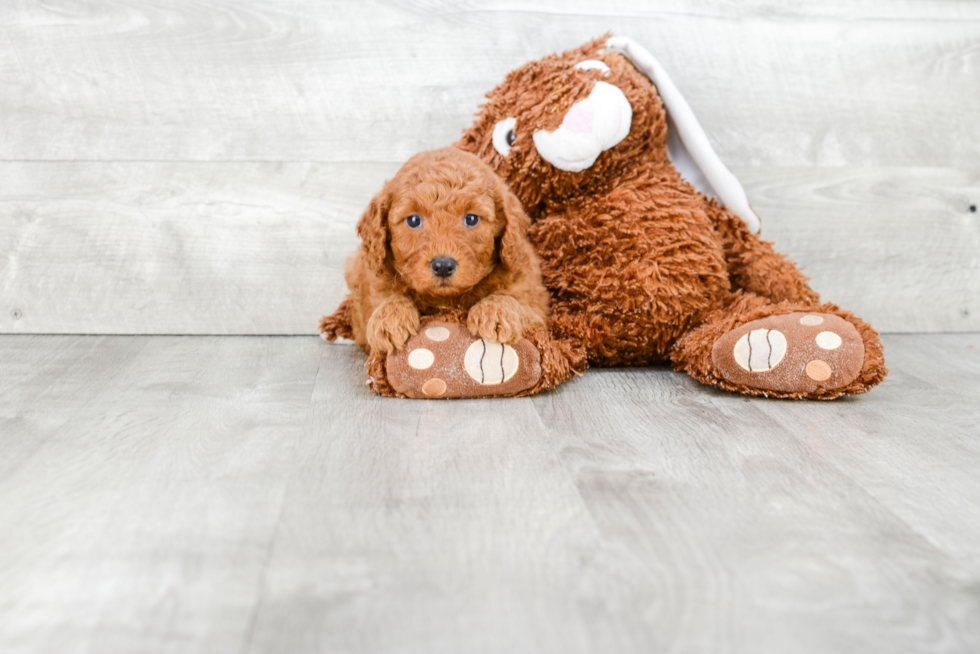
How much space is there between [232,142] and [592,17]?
734 millimetres

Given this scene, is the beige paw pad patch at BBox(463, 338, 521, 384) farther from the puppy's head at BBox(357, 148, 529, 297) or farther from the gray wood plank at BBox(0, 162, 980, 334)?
the gray wood plank at BBox(0, 162, 980, 334)

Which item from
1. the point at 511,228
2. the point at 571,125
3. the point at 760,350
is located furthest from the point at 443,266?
the point at 760,350

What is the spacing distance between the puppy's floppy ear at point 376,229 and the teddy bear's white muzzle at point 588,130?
0.90 feet

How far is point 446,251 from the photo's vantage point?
1035mm

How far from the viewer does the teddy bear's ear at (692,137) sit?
1.30 metres

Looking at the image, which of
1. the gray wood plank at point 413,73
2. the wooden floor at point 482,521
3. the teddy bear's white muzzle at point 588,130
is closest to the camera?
the wooden floor at point 482,521

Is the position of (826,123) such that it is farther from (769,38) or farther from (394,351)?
(394,351)

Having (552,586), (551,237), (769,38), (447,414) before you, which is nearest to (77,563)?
(552,586)

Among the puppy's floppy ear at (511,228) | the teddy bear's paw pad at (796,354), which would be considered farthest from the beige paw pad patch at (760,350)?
the puppy's floppy ear at (511,228)

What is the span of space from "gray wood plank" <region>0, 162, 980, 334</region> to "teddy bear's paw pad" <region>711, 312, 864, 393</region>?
0.53m

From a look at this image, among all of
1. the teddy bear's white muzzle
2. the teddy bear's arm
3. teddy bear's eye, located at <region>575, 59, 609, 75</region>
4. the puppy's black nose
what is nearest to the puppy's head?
the puppy's black nose

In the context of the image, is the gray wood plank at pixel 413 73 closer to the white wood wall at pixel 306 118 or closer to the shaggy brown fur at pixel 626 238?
the white wood wall at pixel 306 118

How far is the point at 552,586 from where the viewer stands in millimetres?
611

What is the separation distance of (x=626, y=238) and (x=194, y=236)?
83cm
